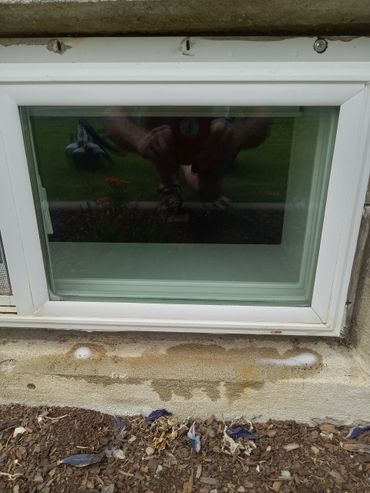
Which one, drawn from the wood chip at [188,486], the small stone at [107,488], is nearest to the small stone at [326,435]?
the wood chip at [188,486]

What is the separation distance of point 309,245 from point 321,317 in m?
0.24

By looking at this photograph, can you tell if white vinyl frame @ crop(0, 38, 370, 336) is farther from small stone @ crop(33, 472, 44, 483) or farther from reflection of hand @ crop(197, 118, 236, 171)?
small stone @ crop(33, 472, 44, 483)

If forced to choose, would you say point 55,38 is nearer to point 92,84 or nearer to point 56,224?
point 92,84

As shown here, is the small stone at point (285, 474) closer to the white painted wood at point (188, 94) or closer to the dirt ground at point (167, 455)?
the dirt ground at point (167, 455)

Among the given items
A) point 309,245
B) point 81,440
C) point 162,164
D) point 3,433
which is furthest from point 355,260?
point 3,433

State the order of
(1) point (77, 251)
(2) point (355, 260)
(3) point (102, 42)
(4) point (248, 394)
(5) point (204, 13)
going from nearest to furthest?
(5) point (204, 13)
(3) point (102, 42)
(2) point (355, 260)
(4) point (248, 394)
(1) point (77, 251)

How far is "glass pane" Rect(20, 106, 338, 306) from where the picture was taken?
4.24ft

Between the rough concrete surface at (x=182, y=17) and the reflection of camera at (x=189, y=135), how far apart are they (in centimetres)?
26

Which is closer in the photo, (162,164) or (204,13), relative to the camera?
(204,13)

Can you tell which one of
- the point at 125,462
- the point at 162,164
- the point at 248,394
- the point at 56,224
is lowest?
the point at 125,462

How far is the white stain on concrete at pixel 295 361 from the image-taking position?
4.79 feet

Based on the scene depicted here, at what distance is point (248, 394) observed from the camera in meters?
1.47

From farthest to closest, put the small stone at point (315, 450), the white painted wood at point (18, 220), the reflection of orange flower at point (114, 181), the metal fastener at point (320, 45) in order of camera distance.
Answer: the reflection of orange flower at point (114, 181) < the small stone at point (315, 450) < the white painted wood at point (18, 220) < the metal fastener at point (320, 45)

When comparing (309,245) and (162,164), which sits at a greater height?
(162,164)
